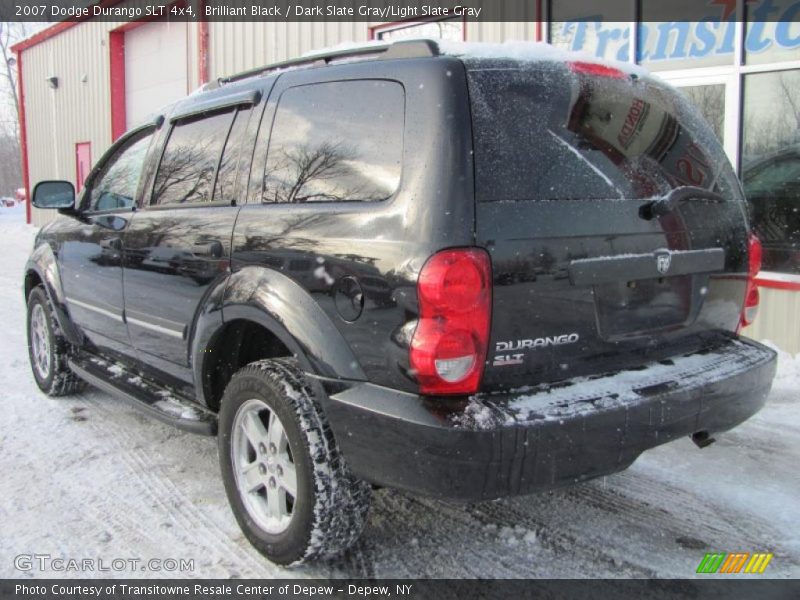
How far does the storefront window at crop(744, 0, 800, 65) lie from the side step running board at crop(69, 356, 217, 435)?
5423mm

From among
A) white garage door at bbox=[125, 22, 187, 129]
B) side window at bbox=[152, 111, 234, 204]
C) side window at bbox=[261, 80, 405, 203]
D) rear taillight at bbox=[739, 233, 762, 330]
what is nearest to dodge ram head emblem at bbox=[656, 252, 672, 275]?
rear taillight at bbox=[739, 233, 762, 330]

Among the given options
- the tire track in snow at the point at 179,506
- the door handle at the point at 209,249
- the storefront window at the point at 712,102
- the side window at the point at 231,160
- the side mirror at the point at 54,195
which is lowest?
the tire track in snow at the point at 179,506

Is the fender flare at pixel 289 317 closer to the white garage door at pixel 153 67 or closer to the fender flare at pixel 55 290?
the fender flare at pixel 55 290

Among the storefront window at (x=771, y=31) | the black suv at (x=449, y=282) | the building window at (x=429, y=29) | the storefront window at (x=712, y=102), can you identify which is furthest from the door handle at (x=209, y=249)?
the building window at (x=429, y=29)

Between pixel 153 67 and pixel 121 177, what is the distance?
1208cm

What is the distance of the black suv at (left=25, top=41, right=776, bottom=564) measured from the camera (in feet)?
7.26

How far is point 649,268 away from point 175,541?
2.23m

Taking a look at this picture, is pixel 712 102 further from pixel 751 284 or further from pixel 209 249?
pixel 209 249

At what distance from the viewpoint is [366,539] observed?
296 cm

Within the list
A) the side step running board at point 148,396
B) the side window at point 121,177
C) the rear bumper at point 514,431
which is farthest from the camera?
the side window at point 121,177

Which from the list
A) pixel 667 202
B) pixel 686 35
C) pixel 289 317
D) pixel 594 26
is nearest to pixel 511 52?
pixel 667 202

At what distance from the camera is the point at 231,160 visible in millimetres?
3156

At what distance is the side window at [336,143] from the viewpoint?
2.44 m

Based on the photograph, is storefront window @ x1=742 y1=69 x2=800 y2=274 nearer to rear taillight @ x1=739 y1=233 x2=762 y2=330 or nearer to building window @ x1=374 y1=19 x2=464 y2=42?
rear taillight @ x1=739 y1=233 x2=762 y2=330
